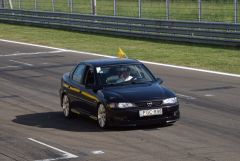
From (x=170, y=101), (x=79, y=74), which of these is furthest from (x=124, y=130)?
(x=79, y=74)

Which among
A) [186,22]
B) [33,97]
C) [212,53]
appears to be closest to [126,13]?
[186,22]

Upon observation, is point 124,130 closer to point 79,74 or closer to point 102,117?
point 102,117

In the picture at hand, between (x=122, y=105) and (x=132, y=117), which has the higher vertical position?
(x=122, y=105)

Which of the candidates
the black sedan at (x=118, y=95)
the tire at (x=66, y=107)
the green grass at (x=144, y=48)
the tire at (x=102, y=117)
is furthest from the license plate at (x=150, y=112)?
the green grass at (x=144, y=48)

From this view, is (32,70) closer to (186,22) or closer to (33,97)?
(33,97)

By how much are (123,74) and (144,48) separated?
18037 mm

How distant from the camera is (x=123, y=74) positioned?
15859 mm

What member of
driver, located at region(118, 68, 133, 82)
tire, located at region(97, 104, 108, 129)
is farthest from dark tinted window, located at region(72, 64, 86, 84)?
tire, located at region(97, 104, 108, 129)

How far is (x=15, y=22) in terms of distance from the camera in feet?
172

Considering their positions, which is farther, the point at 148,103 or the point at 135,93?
the point at 135,93

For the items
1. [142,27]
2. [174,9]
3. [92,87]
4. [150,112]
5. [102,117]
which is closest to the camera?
[150,112]

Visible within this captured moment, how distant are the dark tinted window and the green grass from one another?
9.18m

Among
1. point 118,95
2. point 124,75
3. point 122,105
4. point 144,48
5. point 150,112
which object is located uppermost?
point 124,75

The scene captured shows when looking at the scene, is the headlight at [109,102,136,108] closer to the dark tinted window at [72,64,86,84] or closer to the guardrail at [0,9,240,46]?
the dark tinted window at [72,64,86,84]
